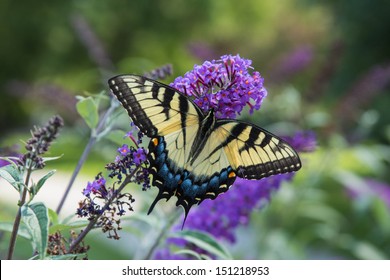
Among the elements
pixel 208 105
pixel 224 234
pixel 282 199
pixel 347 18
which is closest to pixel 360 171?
pixel 347 18

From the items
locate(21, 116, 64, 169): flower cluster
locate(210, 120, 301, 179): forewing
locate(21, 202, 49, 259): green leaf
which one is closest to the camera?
locate(21, 202, 49, 259): green leaf

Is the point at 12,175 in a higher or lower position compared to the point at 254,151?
lower

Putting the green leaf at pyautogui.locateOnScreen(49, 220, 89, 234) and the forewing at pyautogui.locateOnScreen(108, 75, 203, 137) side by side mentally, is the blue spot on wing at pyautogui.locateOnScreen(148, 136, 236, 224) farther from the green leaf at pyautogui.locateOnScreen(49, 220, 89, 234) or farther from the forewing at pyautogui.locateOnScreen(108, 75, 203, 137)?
the green leaf at pyautogui.locateOnScreen(49, 220, 89, 234)

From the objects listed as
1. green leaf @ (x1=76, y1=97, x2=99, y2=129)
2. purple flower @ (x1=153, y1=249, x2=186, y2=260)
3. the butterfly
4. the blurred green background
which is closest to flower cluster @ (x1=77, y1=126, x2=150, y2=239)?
the butterfly

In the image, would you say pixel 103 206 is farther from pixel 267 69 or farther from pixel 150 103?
pixel 267 69

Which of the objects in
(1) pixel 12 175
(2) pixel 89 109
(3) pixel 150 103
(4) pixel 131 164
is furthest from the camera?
(2) pixel 89 109

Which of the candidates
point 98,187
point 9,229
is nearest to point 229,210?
point 98,187

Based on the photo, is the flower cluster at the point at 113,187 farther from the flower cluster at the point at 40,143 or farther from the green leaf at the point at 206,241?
the green leaf at the point at 206,241
